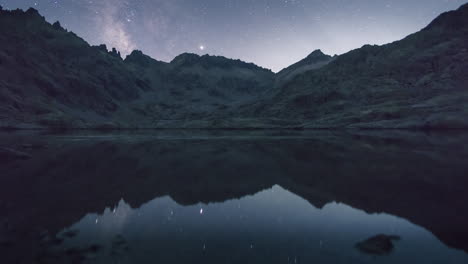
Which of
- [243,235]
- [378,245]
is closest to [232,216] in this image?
[243,235]

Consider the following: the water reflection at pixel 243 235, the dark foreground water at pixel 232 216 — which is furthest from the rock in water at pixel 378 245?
the water reflection at pixel 243 235

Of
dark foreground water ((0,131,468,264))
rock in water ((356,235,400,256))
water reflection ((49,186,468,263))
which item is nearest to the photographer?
water reflection ((49,186,468,263))

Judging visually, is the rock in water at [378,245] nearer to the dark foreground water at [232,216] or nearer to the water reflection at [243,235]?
the dark foreground water at [232,216]

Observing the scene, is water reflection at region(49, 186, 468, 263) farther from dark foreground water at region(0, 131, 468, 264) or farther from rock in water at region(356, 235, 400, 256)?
rock in water at region(356, 235, 400, 256)

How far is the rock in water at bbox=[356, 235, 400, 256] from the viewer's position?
9.72 m

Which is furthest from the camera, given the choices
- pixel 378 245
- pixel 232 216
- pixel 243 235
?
pixel 232 216

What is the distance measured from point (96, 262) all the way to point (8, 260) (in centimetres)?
268

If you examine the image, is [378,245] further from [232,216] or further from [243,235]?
[232,216]


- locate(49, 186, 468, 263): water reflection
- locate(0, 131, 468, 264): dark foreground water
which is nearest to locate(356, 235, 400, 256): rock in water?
locate(0, 131, 468, 264): dark foreground water

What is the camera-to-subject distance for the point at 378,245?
10.2 meters

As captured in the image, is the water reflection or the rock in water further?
the rock in water

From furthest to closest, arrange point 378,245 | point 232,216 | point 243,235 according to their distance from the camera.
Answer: point 232,216 < point 243,235 < point 378,245

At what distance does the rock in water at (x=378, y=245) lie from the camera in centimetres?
972

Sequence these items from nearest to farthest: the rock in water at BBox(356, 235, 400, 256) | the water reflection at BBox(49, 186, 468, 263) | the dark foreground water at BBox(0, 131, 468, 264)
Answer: the water reflection at BBox(49, 186, 468, 263) → the dark foreground water at BBox(0, 131, 468, 264) → the rock in water at BBox(356, 235, 400, 256)
